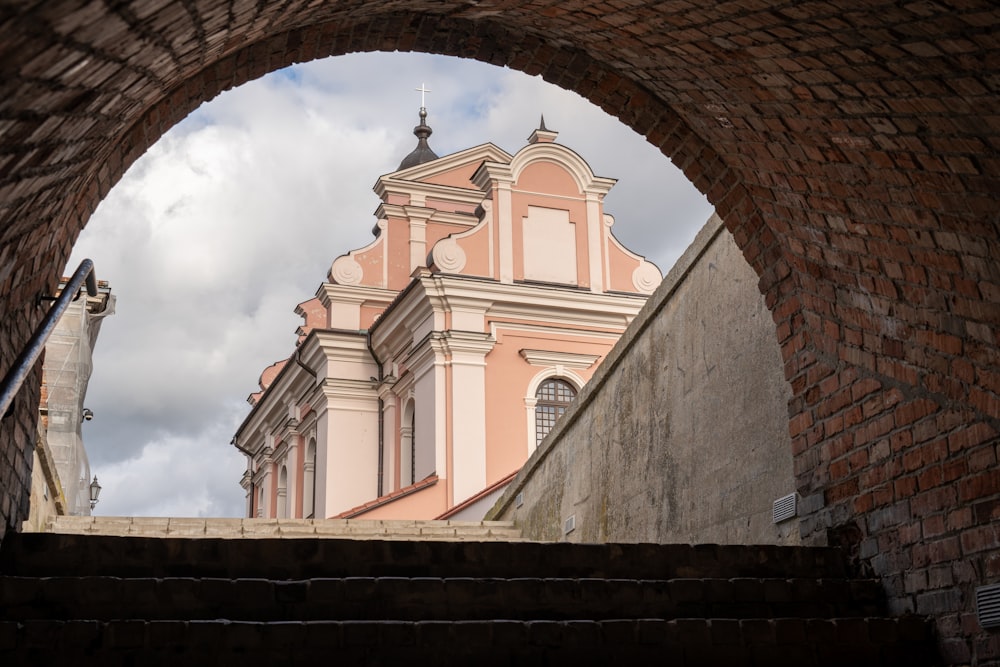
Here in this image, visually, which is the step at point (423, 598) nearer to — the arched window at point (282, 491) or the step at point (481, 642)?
the step at point (481, 642)

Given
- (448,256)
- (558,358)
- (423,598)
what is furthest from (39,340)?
(558,358)

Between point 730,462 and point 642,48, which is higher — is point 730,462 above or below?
below

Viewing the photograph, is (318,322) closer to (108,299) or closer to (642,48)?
(108,299)

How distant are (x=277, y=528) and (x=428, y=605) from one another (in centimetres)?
684

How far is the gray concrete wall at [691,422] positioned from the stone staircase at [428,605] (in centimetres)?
127

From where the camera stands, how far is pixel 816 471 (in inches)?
226

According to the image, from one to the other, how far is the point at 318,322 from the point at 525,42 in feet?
79.5

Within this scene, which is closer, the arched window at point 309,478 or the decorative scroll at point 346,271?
the decorative scroll at point 346,271

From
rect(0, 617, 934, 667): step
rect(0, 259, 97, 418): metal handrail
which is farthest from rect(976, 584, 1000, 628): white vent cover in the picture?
rect(0, 259, 97, 418): metal handrail

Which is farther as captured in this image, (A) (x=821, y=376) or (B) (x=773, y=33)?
(A) (x=821, y=376)

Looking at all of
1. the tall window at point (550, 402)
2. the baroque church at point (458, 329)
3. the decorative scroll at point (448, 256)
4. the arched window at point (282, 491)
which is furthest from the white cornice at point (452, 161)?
the arched window at point (282, 491)

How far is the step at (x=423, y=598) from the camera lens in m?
4.08

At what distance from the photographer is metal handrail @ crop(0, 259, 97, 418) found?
376 cm

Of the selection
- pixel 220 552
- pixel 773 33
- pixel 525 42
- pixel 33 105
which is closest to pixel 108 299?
pixel 525 42
